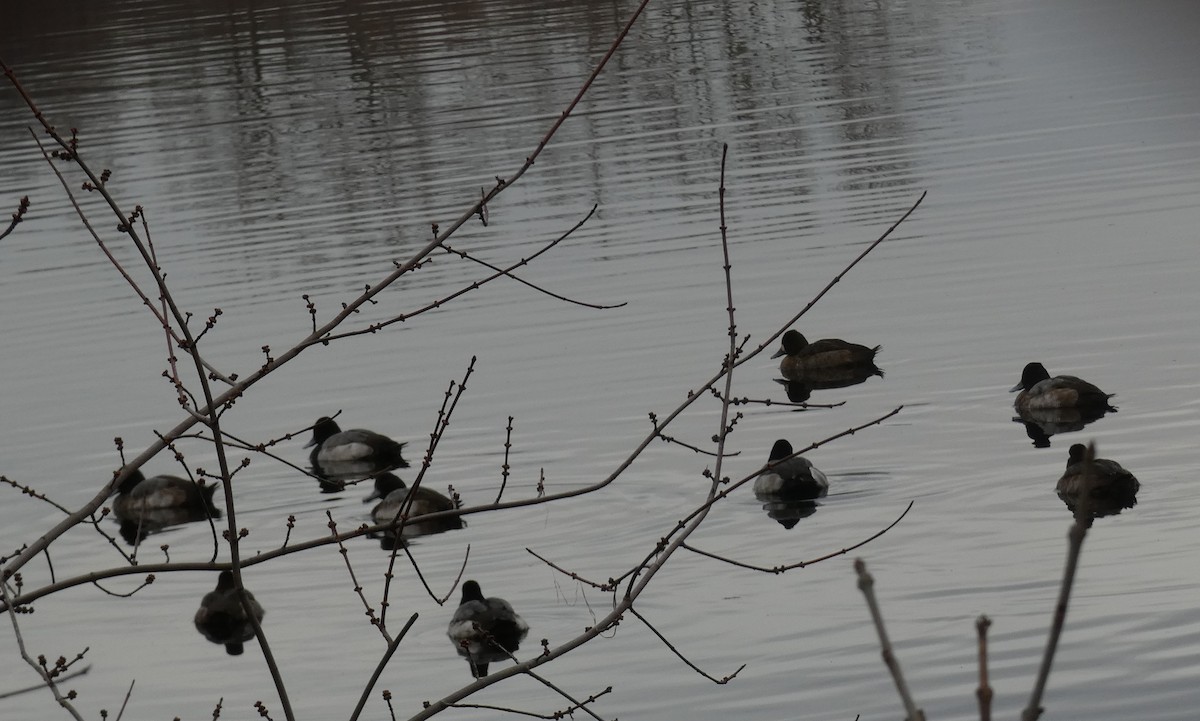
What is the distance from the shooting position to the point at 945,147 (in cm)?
2666

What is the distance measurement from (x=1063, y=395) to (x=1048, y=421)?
0.25 metres

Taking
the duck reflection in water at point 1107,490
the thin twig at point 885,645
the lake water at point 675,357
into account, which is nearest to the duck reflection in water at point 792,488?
the lake water at point 675,357

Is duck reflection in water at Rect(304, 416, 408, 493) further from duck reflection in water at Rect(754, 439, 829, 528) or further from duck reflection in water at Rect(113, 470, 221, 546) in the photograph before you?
duck reflection in water at Rect(754, 439, 829, 528)

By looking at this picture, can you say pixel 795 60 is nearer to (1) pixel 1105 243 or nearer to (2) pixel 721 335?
(1) pixel 1105 243

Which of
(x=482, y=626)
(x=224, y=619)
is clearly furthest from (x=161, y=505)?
(x=482, y=626)

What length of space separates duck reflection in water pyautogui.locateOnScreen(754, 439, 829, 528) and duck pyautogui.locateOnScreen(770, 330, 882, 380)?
11.4ft

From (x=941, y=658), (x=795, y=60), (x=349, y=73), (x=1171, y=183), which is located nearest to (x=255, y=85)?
(x=349, y=73)

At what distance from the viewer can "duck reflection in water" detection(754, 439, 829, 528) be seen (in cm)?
1222

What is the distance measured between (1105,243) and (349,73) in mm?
28170

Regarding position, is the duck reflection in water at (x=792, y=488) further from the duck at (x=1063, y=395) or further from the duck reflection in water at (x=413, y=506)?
the duck reflection in water at (x=413, y=506)

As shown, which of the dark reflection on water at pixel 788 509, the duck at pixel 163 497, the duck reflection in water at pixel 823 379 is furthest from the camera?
the duck reflection in water at pixel 823 379

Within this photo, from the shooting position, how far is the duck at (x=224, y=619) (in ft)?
36.9

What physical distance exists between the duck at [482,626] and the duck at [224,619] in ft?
4.68

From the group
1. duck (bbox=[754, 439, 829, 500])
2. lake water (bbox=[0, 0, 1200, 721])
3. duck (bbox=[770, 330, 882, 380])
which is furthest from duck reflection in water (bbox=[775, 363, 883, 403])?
duck (bbox=[754, 439, 829, 500])
